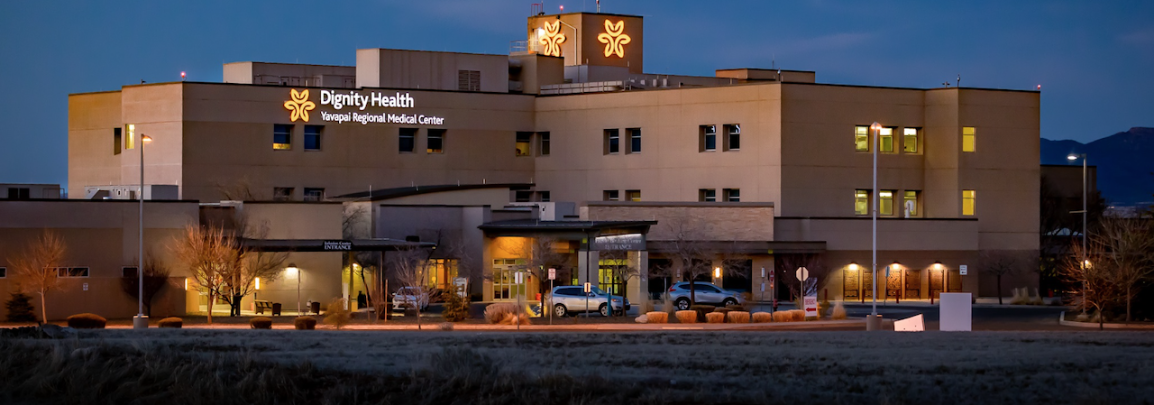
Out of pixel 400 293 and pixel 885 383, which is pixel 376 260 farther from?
pixel 885 383

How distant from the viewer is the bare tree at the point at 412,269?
155ft

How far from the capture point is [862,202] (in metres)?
72.3

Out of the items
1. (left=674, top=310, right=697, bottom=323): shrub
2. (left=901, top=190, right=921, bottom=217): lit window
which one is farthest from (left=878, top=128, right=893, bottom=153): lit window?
(left=674, top=310, right=697, bottom=323): shrub

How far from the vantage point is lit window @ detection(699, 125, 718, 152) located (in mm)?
71688

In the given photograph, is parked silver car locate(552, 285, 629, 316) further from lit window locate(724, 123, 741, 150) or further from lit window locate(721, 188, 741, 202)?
lit window locate(724, 123, 741, 150)

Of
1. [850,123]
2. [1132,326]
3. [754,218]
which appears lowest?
[1132,326]

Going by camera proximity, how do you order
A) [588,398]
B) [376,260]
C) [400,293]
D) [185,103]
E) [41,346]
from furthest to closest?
1. [185,103]
2. [376,260]
3. [400,293]
4. [41,346]
5. [588,398]

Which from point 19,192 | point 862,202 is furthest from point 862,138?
point 19,192

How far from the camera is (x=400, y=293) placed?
170ft

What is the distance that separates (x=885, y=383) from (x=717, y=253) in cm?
4599

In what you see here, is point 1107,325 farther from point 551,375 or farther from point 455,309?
point 551,375

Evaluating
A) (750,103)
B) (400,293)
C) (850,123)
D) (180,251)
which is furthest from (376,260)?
(850,123)

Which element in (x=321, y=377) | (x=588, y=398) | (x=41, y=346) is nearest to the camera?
(x=588, y=398)

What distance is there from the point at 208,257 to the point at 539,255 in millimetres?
16061
